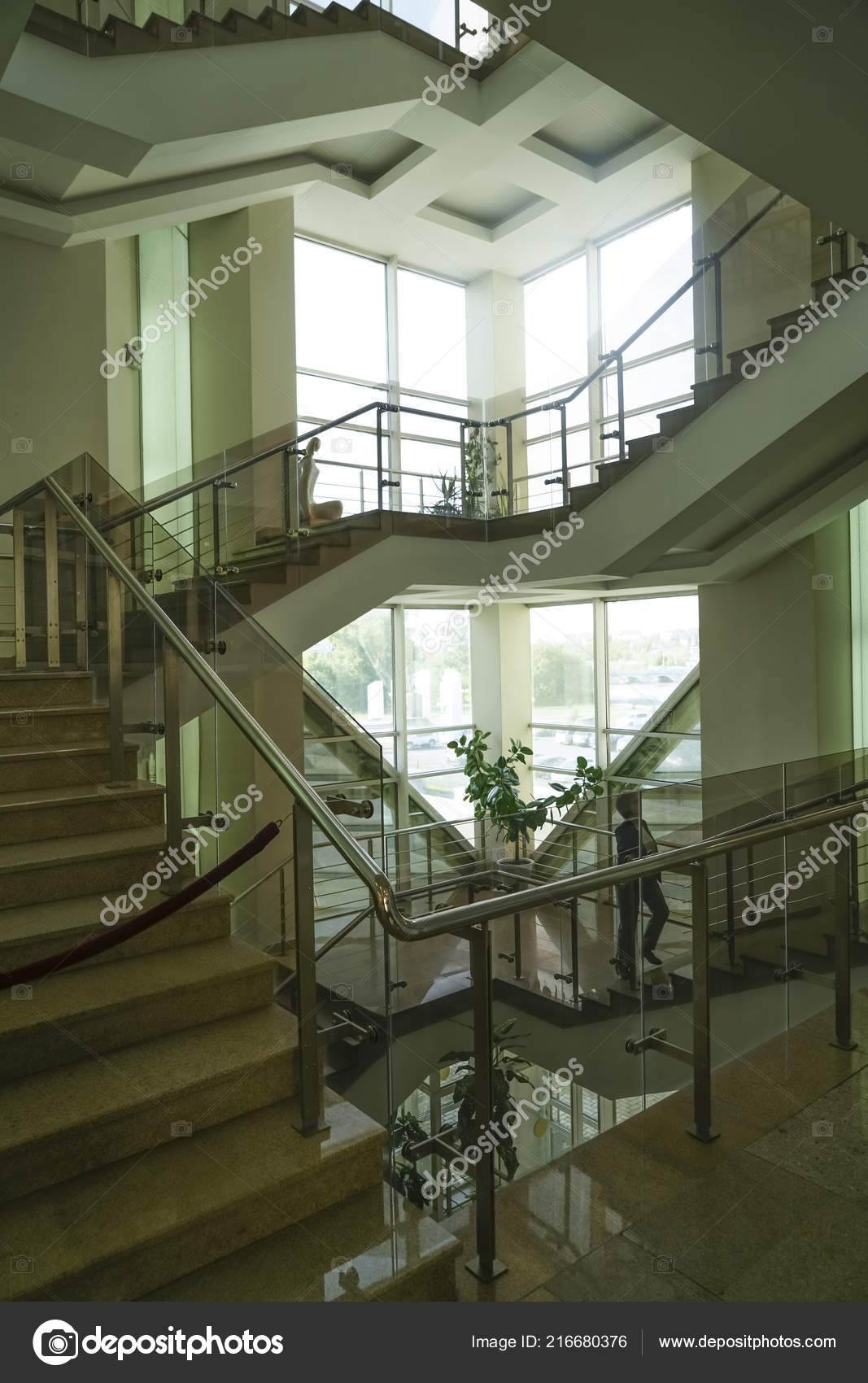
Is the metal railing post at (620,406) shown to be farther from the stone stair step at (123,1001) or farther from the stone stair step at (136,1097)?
the stone stair step at (136,1097)

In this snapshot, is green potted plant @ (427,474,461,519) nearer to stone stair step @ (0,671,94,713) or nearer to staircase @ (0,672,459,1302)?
stone stair step @ (0,671,94,713)

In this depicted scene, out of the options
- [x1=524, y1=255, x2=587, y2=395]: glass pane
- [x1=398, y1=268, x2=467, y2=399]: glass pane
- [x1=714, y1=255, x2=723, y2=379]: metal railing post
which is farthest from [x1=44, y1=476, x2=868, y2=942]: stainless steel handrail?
[x1=524, y1=255, x2=587, y2=395]: glass pane

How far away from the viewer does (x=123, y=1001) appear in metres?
2.25

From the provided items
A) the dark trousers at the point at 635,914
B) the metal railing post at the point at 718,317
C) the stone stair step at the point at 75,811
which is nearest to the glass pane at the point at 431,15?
the metal railing post at the point at 718,317

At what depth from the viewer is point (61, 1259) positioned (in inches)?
65.6

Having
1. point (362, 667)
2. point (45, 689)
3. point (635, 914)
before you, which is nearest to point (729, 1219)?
point (635, 914)

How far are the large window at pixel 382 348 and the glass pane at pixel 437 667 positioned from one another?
2.26 meters

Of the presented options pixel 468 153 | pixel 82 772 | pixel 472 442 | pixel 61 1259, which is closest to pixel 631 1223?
pixel 61 1259

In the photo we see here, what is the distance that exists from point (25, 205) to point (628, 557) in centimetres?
544

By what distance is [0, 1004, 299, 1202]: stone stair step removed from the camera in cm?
189

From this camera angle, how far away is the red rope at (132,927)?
78.5 inches

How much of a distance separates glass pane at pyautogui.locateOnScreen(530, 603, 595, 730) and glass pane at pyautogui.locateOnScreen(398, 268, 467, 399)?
3626 mm

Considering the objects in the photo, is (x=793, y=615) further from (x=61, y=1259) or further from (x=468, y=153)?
(x=61, y=1259)

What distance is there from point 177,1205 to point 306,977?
54 centimetres
